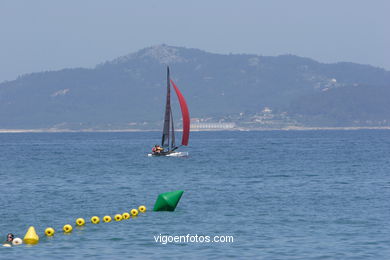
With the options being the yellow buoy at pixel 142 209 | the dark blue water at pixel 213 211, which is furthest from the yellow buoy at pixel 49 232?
the yellow buoy at pixel 142 209

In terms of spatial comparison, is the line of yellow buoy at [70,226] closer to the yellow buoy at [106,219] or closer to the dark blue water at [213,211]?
the yellow buoy at [106,219]

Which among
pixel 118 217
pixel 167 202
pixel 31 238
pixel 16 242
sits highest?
pixel 167 202

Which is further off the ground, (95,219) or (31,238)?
(95,219)

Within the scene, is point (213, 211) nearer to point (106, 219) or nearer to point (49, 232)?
point (106, 219)

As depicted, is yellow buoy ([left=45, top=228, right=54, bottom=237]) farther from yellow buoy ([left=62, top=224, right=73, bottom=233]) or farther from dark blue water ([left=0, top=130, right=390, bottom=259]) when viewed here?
yellow buoy ([left=62, top=224, right=73, bottom=233])

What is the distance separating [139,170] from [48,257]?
5724 centimetres

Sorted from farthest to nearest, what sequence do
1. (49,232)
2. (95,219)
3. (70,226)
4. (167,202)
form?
Answer: (167,202) → (95,219) → (70,226) → (49,232)

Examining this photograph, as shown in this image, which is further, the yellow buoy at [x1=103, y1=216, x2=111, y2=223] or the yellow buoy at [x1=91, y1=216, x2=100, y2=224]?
the yellow buoy at [x1=103, y1=216, x2=111, y2=223]

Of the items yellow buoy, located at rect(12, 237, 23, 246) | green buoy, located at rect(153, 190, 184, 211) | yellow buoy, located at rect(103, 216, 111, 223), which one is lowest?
yellow buoy, located at rect(12, 237, 23, 246)

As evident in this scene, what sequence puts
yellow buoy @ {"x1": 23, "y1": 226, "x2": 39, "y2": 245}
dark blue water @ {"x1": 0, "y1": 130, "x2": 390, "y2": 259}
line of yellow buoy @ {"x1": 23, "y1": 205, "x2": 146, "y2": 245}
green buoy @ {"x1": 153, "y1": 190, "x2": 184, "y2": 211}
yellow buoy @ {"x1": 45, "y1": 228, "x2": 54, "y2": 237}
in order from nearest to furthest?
dark blue water @ {"x1": 0, "y1": 130, "x2": 390, "y2": 259} < yellow buoy @ {"x1": 23, "y1": 226, "x2": 39, "y2": 245} < line of yellow buoy @ {"x1": 23, "y1": 205, "x2": 146, "y2": 245} < yellow buoy @ {"x1": 45, "y1": 228, "x2": 54, "y2": 237} < green buoy @ {"x1": 153, "y1": 190, "x2": 184, "y2": 211}

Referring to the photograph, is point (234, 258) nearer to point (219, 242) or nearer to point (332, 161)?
point (219, 242)

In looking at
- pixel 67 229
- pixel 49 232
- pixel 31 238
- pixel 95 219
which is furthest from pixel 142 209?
pixel 31 238

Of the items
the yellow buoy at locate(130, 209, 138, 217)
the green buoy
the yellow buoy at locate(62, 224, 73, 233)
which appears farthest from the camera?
the green buoy

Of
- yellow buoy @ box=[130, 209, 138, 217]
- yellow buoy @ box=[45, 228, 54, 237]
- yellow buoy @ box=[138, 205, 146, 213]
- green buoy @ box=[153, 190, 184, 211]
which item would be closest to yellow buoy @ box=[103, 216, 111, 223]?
yellow buoy @ box=[130, 209, 138, 217]
